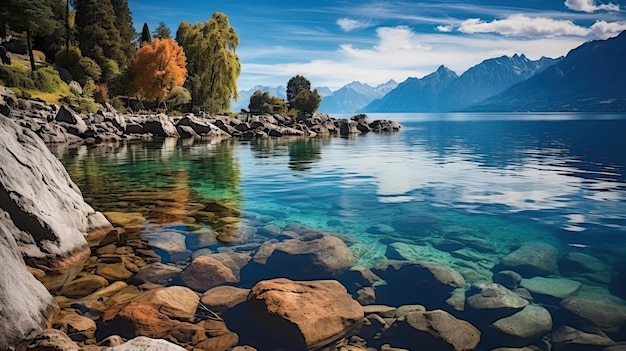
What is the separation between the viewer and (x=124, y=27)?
8600 centimetres

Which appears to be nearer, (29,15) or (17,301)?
(17,301)

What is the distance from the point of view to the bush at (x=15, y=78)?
53.2 meters

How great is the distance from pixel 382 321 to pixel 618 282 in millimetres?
5844

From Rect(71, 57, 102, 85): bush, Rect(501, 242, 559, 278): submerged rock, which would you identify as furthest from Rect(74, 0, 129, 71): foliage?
Rect(501, 242, 559, 278): submerged rock

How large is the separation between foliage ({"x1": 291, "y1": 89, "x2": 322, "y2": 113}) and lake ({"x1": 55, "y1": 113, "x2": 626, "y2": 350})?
2401 inches

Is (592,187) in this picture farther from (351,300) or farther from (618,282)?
(351,300)

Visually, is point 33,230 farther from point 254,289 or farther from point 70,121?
point 70,121

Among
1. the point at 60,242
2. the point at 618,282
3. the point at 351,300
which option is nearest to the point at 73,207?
the point at 60,242

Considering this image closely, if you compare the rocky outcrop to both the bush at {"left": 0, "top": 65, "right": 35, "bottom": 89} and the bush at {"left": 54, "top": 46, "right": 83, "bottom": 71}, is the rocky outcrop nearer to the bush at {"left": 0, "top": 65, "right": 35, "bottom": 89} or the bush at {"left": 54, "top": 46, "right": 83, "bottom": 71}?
the bush at {"left": 0, "top": 65, "right": 35, "bottom": 89}

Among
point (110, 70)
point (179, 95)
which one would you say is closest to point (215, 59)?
point (179, 95)

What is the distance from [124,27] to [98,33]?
14.3 metres

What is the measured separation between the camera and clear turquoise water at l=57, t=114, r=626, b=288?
12.7 meters

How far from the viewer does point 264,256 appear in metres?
10.3

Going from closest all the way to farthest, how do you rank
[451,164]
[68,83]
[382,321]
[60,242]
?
[382,321] → [60,242] → [451,164] → [68,83]
